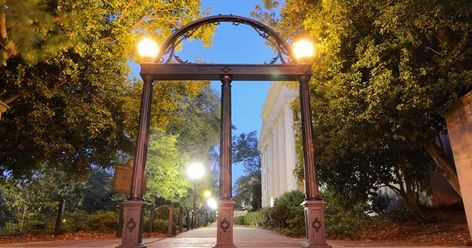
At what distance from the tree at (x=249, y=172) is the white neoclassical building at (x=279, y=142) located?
273 inches

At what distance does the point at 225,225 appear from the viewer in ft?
19.3

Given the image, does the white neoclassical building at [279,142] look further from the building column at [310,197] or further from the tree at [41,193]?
the building column at [310,197]

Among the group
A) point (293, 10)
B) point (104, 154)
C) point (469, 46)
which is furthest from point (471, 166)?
point (104, 154)

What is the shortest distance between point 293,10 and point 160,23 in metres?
5.16

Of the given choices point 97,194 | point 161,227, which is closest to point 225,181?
point 161,227

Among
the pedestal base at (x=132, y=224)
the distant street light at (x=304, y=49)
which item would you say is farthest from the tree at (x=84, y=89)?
the distant street light at (x=304, y=49)

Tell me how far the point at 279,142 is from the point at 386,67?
26.8 metres

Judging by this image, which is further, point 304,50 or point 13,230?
point 13,230

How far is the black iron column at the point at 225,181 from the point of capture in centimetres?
582

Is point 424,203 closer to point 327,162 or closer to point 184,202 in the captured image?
point 327,162

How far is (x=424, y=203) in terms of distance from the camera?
1627 centimetres

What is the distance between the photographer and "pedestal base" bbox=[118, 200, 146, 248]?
566cm

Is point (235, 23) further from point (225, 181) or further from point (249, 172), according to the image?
point (249, 172)

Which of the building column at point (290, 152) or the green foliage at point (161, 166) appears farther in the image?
the building column at point (290, 152)
